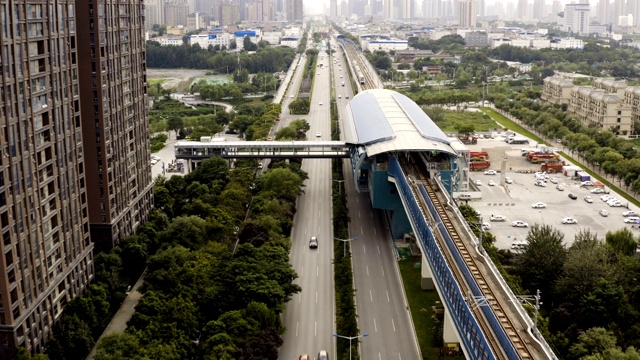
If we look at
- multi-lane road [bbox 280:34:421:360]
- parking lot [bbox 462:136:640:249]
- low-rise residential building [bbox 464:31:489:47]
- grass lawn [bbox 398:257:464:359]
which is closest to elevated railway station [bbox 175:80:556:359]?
grass lawn [bbox 398:257:464:359]

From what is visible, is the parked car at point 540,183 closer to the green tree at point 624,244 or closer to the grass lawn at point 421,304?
the green tree at point 624,244

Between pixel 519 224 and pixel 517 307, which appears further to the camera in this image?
pixel 519 224

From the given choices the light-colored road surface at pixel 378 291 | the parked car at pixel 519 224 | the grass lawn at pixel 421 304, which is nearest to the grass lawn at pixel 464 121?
the parked car at pixel 519 224

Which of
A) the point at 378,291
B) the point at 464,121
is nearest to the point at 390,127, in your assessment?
the point at 378,291

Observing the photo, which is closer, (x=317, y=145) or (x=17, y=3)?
(x=17, y=3)

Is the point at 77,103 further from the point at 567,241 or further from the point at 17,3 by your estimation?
the point at 567,241

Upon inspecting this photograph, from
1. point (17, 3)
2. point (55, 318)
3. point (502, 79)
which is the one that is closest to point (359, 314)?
point (55, 318)

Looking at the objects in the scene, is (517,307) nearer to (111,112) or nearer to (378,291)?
(378,291)
